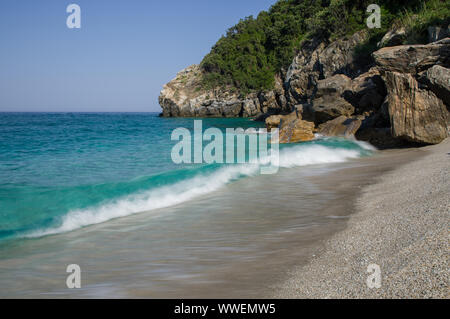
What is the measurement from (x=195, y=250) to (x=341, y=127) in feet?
52.9

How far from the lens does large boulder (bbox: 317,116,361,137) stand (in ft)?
57.3

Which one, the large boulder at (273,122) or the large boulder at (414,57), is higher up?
the large boulder at (414,57)

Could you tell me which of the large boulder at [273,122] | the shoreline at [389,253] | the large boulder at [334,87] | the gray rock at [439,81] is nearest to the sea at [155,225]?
the shoreline at [389,253]

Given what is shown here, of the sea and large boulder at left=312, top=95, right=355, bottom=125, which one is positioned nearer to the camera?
the sea

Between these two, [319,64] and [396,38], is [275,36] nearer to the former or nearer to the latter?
[319,64]

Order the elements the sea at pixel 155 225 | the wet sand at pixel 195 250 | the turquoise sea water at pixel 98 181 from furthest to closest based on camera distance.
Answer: the turquoise sea water at pixel 98 181
the sea at pixel 155 225
the wet sand at pixel 195 250

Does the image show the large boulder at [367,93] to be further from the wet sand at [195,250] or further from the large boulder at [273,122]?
the wet sand at [195,250]

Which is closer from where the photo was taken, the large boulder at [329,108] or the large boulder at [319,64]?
the large boulder at [329,108]

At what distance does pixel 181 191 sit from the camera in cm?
923

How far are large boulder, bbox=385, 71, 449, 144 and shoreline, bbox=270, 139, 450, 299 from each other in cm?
707

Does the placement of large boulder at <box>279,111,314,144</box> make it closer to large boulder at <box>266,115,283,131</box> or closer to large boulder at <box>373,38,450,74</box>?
large boulder at <box>373,38,450,74</box>

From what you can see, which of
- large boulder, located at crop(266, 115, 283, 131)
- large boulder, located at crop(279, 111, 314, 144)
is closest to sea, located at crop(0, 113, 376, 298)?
large boulder, located at crop(279, 111, 314, 144)

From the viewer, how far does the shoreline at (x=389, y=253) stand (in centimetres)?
278

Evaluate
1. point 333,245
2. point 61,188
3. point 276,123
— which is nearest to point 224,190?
point 61,188
